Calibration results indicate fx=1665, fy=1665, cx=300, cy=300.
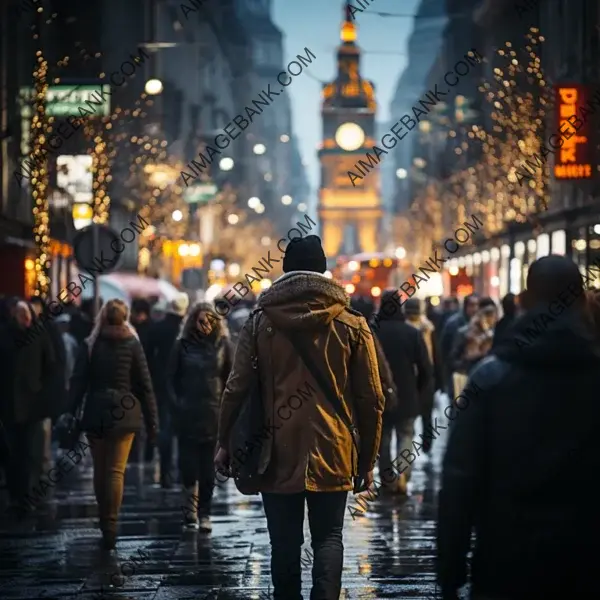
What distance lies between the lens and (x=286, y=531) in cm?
750

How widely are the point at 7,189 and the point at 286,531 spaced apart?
33063 mm

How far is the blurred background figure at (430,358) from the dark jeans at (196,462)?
3585 mm

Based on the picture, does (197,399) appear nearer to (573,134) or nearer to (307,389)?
(307,389)

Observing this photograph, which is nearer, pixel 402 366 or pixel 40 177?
pixel 402 366

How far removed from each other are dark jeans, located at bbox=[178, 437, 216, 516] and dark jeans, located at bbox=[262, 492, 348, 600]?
5706 millimetres

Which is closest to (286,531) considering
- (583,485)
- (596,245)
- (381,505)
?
(583,485)

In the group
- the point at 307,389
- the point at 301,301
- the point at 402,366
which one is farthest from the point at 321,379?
the point at 402,366

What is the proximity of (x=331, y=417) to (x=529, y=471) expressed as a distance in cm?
275

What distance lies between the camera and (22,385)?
14672 millimetres

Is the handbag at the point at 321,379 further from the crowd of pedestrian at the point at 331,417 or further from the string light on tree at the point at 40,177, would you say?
the string light on tree at the point at 40,177

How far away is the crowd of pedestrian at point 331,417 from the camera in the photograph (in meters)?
4.94

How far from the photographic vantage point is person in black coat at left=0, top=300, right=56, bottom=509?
48.1ft

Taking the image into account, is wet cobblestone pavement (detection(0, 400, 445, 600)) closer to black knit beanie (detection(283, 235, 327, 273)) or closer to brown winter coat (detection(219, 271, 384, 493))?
brown winter coat (detection(219, 271, 384, 493))

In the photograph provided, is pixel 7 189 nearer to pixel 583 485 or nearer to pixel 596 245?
pixel 596 245
